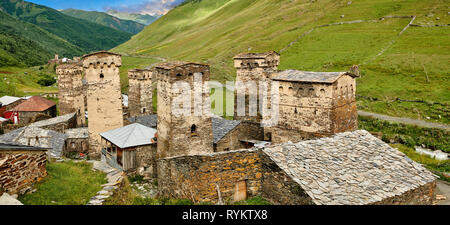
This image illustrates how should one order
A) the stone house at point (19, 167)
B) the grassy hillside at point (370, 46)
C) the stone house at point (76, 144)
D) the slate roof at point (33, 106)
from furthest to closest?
the slate roof at point (33, 106), the grassy hillside at point (370, 46), the stone house at point (76, 144), the stone house at point (19, 167)

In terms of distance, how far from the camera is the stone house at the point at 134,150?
70.1 ft

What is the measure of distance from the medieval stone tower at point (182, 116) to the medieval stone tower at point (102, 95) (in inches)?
315

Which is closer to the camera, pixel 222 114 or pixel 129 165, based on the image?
pixel 129 165

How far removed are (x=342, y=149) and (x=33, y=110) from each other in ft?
144

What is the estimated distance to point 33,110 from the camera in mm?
45906

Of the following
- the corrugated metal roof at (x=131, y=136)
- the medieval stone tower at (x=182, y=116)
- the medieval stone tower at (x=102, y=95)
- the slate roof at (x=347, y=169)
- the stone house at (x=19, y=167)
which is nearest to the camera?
the slate roof at (x=347, y=169)

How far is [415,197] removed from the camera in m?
13.0

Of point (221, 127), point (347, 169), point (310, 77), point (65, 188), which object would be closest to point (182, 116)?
point (221, 127)

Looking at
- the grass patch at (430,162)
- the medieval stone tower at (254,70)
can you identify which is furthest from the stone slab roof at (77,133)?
the grass patch at (430,162)

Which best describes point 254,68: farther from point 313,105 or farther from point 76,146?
point 76,146

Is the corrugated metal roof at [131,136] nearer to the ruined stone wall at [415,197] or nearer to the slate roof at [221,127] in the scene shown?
the slate roof at [221,127]

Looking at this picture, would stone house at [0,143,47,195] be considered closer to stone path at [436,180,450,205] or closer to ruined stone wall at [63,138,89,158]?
ruined stone wall at [63,138,89,158]
